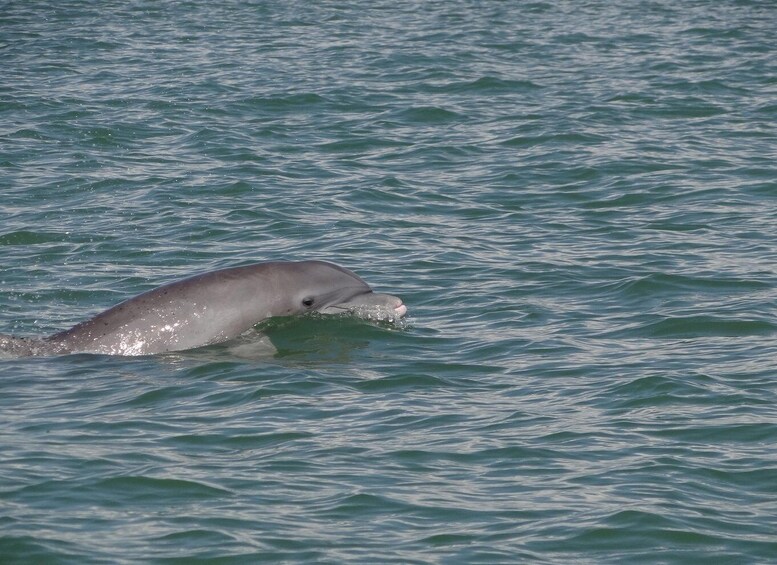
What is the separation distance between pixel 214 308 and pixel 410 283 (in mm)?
3192

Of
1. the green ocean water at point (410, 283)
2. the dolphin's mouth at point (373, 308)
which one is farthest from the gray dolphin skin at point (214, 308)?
the green ocean water at point (410, 283)

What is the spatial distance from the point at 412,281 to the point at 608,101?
10628 millimetres

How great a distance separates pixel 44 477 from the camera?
1055 cm

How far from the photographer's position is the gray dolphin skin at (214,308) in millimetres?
13883

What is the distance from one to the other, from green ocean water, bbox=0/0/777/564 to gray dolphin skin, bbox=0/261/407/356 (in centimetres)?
23

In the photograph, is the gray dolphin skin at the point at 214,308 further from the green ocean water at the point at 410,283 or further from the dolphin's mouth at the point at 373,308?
the green ocean water at the point at 410,283

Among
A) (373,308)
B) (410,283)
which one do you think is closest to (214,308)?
(373,308)

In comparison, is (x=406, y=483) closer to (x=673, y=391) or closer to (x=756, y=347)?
(x=673, y=391)

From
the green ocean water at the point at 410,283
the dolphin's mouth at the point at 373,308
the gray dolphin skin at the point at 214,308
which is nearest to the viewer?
the green ocean water at the point at 410,283

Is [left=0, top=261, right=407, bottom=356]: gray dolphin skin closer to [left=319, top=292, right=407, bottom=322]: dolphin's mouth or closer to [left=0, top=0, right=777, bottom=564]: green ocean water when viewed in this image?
[left=319, top=292, right=407, bottom=322]: dolphin's mouth

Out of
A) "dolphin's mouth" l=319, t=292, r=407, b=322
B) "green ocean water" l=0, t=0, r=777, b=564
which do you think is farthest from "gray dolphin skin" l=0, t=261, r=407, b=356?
"green ocean water" l=0, t=0, r=777, b=564

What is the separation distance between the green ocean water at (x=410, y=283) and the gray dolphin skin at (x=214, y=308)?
23 centimetres

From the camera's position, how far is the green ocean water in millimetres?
10047

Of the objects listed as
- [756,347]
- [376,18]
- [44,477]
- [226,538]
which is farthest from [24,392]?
[376,18]
